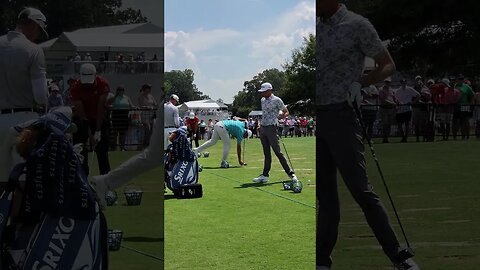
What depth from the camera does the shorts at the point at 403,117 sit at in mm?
3726

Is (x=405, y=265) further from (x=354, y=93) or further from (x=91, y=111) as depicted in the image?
(x=91, y=111)

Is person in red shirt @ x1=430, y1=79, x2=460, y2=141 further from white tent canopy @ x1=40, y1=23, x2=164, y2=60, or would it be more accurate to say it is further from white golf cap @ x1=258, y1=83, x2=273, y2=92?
white golf cap @ x1=258, y1=83, x2=273, y2=92

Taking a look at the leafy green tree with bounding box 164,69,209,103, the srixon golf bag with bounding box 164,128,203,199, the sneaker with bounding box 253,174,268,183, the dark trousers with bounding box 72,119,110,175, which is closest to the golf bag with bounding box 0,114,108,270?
the dark trousers with bounding box 72,119,110,175

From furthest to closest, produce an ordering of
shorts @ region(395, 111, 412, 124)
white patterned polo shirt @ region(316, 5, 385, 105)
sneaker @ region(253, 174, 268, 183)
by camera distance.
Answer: sneaker @ region(253, 174, 268, 183) → shorts @ region(395, 111, 412, 124) → white patterned polo shirt @ region(316, 5, 385, 105)

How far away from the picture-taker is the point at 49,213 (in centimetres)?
329

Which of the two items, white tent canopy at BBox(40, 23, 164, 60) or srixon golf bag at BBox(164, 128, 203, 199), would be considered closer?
white tent canopy at BBox(40, 23, 164, 60)

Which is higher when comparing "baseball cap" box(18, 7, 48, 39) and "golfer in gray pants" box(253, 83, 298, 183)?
"baseball cap" box(18, 7, 48, 39)

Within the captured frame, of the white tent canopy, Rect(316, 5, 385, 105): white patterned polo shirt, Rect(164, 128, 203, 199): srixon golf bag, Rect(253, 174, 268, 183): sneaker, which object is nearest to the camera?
Rect(316, 5, 385, 105): white patterned polo shirt

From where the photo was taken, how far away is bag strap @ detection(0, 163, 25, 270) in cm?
335

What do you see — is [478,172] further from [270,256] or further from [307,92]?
[270,256]

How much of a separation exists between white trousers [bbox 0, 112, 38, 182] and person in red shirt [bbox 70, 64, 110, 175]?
23cm

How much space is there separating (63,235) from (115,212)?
0.34 meters

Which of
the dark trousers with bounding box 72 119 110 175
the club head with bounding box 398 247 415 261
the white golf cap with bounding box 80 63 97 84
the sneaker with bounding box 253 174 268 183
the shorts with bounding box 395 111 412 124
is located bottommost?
the sneaker with bounding box 253 174 268 183

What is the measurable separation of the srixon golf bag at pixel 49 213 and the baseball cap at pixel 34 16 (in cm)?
61
